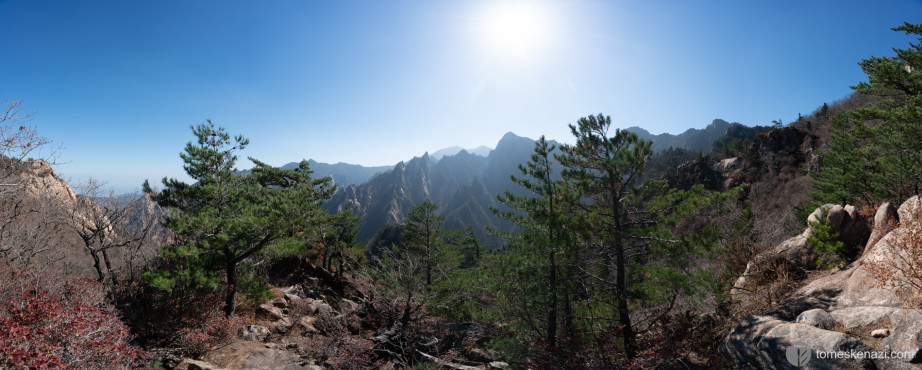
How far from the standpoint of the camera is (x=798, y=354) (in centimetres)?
488

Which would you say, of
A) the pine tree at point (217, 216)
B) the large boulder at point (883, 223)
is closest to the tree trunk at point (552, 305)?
the large boulder at point (883, 223)

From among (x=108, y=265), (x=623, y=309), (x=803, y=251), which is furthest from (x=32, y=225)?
(x=803, y=251)

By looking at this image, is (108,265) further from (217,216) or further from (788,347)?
(788,347)

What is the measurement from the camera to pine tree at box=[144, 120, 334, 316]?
973 cm

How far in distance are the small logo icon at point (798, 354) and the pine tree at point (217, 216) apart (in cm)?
1286

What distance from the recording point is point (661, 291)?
872 cm

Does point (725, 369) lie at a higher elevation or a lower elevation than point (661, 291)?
lower

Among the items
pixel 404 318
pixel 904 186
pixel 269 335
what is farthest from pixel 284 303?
pixel 904 186

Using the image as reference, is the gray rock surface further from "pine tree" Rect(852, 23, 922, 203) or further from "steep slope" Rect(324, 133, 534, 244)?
"steep slope" Rect(324, 133, 534, 244)

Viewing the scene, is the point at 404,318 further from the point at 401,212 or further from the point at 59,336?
the point at 401,212

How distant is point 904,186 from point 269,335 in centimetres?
2738

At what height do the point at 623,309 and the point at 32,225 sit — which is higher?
the point at 32,225

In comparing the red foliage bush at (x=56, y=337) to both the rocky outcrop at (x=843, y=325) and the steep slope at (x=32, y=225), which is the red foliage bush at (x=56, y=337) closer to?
the steep slope at (x=32, y=225)

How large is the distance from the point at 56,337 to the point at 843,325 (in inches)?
558
